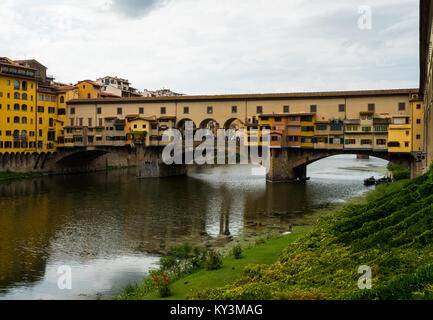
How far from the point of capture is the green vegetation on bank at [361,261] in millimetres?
8699

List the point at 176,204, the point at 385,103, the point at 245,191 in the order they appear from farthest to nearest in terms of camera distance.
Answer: the point at 385,103
the point at 245,191
the point at 176,204

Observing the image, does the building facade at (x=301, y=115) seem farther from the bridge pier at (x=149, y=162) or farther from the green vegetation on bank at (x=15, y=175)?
the green vegetation on bank at (x=15, y=175)

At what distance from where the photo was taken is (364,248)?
12766mm

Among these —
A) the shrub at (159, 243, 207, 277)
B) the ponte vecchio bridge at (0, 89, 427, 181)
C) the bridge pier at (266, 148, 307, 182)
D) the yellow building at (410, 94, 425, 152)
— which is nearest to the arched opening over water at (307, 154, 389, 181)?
the bridge pier at (266, 148, 307, 182)

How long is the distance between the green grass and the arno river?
3039 millimetres

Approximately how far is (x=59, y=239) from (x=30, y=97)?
44.8 metres

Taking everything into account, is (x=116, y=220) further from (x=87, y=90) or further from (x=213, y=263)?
(x=87, y=90)

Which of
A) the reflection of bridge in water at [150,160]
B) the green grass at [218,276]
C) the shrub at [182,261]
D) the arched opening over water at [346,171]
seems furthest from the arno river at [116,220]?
the arched opening over water at [346,171]

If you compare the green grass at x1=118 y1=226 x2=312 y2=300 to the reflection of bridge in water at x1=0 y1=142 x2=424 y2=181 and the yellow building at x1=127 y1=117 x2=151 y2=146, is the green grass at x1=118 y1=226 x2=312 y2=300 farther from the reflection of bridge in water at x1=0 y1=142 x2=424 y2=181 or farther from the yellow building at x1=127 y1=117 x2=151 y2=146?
the yellow building at x1=127 y1=117 x2=151 y2=146

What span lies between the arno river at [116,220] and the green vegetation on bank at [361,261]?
7.58 metres

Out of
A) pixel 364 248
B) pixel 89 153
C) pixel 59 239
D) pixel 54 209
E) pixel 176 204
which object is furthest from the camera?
pixel 89 153

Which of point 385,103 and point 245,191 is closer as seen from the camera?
point 245,191
